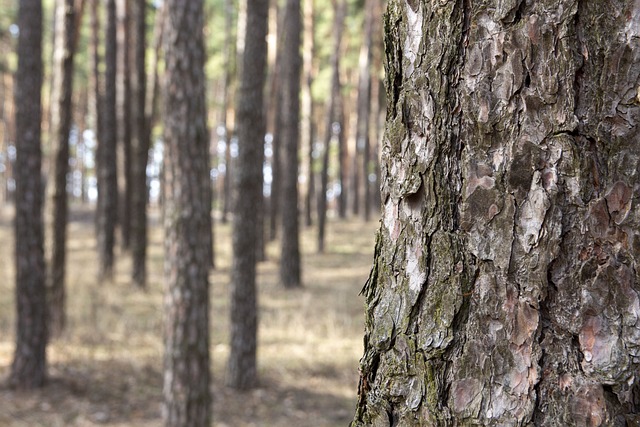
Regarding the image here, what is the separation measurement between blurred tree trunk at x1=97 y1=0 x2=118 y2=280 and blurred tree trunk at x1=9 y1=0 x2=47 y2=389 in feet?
21.8

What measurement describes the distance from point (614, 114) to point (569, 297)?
300 millimetres

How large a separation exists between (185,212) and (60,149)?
440 centimetres

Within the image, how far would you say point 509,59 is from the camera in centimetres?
107

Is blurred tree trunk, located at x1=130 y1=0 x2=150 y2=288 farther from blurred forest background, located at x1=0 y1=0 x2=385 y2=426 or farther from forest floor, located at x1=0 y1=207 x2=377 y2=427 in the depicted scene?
forest floor, located at x1=0 y1=207 x2=377 y2=427

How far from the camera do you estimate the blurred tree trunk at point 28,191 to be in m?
6.54

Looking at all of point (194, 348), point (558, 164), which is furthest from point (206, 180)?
point (558, 164)

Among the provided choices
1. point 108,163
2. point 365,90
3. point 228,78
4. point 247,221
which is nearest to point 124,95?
point 108,163

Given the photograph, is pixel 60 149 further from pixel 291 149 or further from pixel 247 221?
pixel 291 149

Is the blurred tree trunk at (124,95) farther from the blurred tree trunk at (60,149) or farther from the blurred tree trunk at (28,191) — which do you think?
the blurred tree trunk at (28,191)

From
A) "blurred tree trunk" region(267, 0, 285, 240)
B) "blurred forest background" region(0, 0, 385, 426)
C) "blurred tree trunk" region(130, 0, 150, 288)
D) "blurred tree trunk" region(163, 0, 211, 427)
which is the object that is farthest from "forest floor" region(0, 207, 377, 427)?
"blurred tree trunk" region(267, 0, 285, 240)

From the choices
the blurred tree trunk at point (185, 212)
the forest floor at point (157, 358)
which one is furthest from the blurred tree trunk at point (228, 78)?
the blurred tree trunk at point (185, 212)

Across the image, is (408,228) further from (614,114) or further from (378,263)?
(614,114)

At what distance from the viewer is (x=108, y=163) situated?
13.6 m

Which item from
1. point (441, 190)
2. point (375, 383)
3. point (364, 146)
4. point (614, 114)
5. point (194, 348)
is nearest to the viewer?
point (614, 114)
